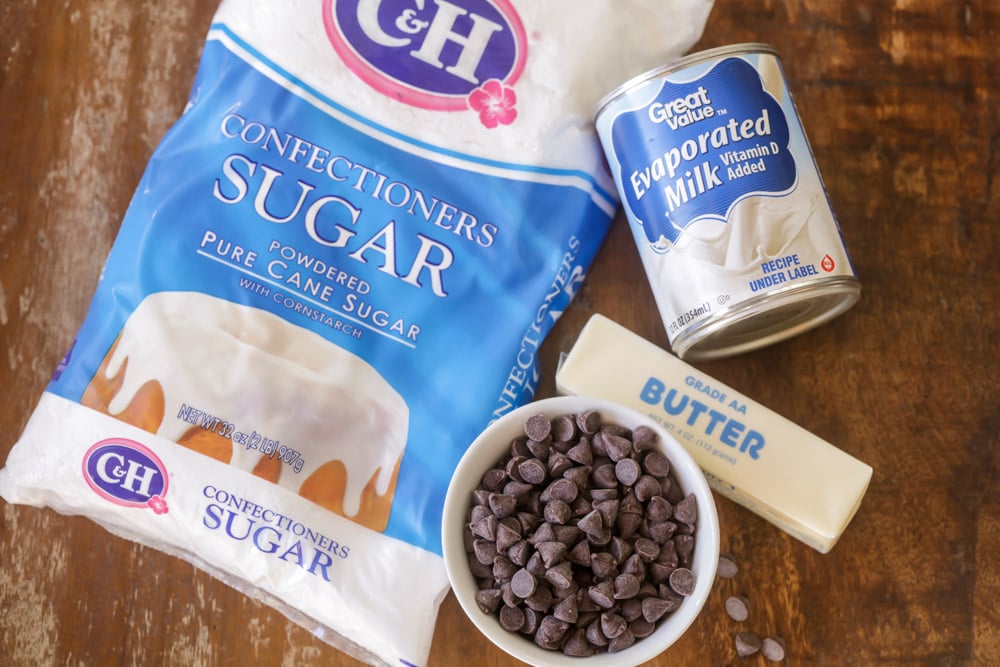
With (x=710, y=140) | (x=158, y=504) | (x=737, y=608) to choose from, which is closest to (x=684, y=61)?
(x=710, y=140)

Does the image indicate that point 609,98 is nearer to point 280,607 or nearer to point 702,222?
point 702,222

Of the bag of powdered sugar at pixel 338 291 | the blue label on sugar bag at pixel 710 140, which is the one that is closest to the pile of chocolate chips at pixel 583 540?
A: the bag of powdered sugar at pixel 338 291

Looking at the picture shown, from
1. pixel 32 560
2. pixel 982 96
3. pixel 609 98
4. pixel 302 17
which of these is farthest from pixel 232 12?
pixel 982 96

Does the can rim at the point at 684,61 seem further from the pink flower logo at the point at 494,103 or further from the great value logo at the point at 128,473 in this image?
the great value logo at the point at 128,473

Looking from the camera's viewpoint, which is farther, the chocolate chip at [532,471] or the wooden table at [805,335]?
the wooden table at [805,335]

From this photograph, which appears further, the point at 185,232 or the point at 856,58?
the point at 856,58

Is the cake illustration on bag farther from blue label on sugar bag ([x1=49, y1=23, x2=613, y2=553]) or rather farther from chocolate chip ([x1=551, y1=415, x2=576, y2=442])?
chocolate chip ([x1=551, y1=415, x2=576, y2=442])

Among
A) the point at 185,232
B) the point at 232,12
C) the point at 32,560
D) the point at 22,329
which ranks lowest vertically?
the point at 32,560
